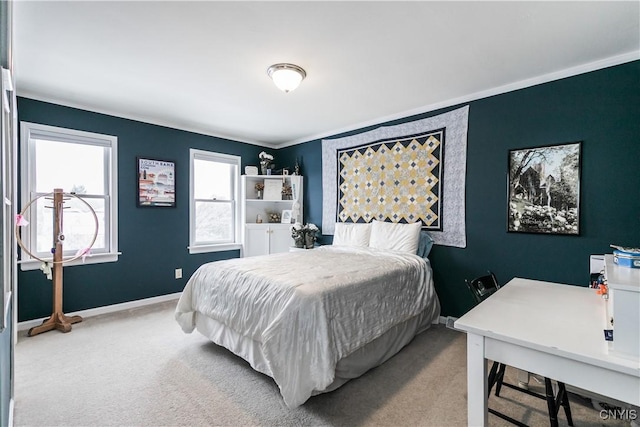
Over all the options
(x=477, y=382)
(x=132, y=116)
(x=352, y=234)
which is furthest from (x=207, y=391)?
(x=132, y=116)

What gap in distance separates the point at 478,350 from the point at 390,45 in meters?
2.01

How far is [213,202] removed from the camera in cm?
457

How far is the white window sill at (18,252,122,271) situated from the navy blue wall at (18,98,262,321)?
0.06 metres

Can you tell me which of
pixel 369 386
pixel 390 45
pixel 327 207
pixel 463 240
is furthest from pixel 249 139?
pixel 369 386

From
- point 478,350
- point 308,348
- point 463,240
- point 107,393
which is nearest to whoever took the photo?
point 478,350

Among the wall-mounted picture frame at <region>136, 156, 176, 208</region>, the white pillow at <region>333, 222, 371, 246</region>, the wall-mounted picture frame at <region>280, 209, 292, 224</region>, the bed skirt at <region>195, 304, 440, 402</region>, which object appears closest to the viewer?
the bed skirt at <region>195, 304, 440, 402</region>

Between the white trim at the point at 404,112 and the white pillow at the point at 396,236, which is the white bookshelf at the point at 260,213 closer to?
the white trim at the point at 404,112

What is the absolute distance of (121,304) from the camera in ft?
11.9

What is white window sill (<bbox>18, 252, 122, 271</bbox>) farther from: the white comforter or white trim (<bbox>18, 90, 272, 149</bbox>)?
white trim (<bbox>18, 90, 272, 149</bbox>)

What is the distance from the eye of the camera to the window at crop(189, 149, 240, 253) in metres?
4.31

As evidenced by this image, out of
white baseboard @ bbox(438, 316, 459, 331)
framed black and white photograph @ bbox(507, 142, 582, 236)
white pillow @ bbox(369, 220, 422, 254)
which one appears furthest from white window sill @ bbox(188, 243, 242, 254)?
framed black and white photograph @ bbox(507, 142, 582, 236)

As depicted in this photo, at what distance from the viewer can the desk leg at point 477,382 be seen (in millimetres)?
1177

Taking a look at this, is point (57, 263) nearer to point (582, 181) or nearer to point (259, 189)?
point (259, 189)

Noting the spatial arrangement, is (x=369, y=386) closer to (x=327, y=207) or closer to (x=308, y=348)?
(x=308, y=348)
